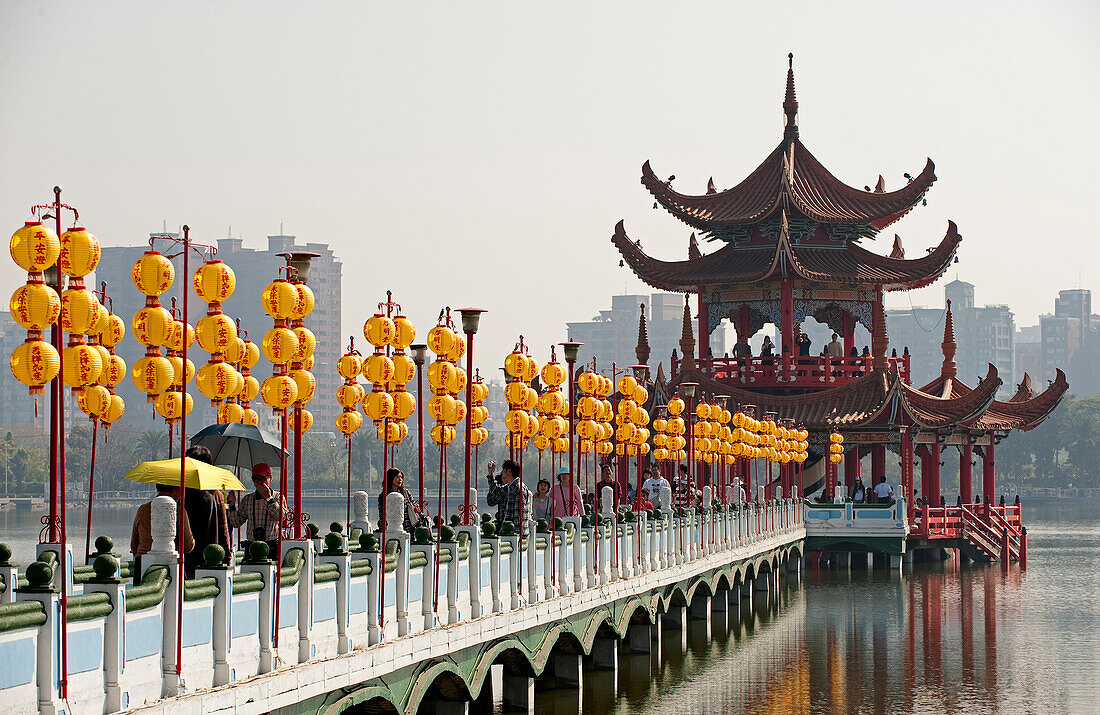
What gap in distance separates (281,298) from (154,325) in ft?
A: 3.96

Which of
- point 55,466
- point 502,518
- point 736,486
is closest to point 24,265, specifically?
point 55,466

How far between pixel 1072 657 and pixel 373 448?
96900 millimetres

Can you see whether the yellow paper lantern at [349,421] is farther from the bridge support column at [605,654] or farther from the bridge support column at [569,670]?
the bridge support column at [605,654]

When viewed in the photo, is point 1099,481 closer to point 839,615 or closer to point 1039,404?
point 1039,404

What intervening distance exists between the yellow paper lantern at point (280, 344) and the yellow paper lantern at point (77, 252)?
3.28 metres

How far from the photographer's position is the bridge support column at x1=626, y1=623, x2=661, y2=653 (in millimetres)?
30156

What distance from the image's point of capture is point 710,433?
4194 centimetres

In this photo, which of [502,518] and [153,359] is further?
[502,518]

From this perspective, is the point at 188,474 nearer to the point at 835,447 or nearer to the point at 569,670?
the point at 569,670

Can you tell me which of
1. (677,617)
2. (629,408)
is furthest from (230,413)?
(677,617)

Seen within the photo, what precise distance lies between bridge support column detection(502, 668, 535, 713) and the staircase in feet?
108

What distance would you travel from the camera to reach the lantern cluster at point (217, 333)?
1548cm

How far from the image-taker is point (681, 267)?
56250 millimetres

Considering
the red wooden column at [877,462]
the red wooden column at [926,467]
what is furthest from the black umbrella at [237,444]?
the red wooden column at [877,462]
